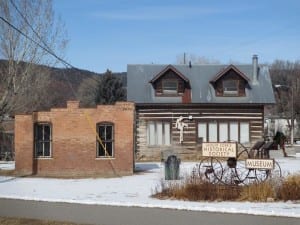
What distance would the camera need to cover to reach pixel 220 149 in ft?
67.6

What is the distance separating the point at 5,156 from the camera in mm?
45625

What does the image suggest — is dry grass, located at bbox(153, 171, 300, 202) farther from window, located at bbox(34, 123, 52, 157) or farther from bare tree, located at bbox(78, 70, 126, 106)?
bare tree, located at bbox(78, 70, 126, 106)

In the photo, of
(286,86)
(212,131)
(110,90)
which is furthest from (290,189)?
(286,86)

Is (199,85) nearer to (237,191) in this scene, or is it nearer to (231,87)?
(231,87)

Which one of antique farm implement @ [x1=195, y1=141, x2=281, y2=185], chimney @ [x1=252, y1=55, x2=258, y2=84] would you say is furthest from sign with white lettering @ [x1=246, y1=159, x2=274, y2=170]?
chimney @ [x1=252, y1=55, x2=258, y2=84]

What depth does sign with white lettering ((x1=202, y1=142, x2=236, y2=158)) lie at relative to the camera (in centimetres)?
2039

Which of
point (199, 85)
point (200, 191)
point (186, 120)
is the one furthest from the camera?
point (199, 85)

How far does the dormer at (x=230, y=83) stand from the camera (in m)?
42.8

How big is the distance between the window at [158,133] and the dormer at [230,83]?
14.9 feet

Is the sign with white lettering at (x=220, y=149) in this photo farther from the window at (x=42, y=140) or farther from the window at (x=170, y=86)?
the window at (x=170, y=86)

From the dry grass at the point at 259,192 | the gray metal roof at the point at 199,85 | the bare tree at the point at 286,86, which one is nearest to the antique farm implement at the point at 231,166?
the dry grass at the point at 259,192

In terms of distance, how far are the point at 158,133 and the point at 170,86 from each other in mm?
3554

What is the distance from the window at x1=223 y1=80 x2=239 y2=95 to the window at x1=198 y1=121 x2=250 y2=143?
225cm

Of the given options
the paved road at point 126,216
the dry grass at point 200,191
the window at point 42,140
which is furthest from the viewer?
the window at point 42,140
